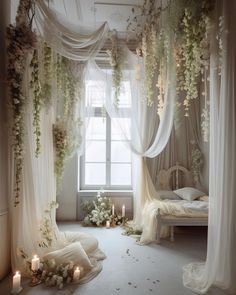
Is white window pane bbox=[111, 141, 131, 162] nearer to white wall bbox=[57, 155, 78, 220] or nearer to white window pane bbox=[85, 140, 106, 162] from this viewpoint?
white window pane bbox=[85, 140, 106, 162]

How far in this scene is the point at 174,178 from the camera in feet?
16.7

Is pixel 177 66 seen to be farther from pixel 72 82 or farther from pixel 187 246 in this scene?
pixel 187 246

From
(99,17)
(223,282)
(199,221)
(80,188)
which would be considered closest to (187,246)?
(199,221)

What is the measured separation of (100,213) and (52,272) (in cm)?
210

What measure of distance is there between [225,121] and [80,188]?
3642 mm

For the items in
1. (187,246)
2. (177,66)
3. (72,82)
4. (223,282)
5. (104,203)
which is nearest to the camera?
(223,282)

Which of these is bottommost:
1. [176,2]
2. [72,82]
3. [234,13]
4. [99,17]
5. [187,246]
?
[187,246]

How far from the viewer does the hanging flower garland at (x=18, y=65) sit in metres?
2.57

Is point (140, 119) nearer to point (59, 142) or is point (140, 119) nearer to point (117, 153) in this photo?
point (59, 142)

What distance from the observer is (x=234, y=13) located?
88.0 inches

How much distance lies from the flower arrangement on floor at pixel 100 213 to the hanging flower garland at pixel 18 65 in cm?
220

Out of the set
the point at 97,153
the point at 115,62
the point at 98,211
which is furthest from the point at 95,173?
the point at 115,62

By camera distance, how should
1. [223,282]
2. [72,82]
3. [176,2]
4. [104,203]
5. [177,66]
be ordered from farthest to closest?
[104,203] → [72,82] → [177,66] → [176,2] → [223,282]

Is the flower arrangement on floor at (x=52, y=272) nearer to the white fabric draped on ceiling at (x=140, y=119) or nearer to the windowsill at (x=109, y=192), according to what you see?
the white fabric draped on ceiling at (x=140, y=119)
